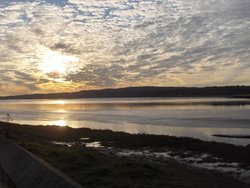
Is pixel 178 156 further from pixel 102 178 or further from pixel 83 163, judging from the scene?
pixel 102 178

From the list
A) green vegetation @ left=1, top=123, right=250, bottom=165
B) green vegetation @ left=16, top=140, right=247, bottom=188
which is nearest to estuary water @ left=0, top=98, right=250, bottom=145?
green vegetation @ left=1, top=123, right=250, bottom=165

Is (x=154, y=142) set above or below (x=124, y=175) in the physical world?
below

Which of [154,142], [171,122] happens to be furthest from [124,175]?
[171,122]

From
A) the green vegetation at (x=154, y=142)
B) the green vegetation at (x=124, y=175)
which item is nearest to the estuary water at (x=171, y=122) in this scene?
the green vegetation at (x=154, y=142)

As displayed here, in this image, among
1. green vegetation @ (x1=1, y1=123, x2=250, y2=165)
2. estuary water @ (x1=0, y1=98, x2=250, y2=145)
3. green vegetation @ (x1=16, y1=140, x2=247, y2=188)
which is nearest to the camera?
green vegetation @ (x1=16, y1=140, x2=247, y2=188)

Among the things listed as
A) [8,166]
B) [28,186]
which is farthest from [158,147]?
[28,186]

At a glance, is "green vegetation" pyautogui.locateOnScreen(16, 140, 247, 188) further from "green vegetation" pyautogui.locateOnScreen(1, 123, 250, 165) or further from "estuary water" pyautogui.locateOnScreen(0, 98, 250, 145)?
"estuary water" pyautogui.locateOnScreen(0, 98, 250, 145)

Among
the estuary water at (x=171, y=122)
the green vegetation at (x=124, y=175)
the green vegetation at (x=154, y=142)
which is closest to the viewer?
the green vegetation at (x=124, y=175)

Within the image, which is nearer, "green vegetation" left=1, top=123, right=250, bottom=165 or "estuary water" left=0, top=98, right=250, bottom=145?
"green vegetation" left=1, top=123, right=250, bottom=165

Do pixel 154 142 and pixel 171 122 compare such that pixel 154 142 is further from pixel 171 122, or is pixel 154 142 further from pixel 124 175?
pixel 171 122

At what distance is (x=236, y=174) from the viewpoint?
22.5 meters

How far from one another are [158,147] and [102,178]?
2088 cm

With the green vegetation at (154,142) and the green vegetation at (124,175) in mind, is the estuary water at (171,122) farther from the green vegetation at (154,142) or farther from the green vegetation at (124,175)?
the green vegetation at (124,175)

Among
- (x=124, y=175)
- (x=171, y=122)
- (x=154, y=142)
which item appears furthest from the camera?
(x=171, y=122)
